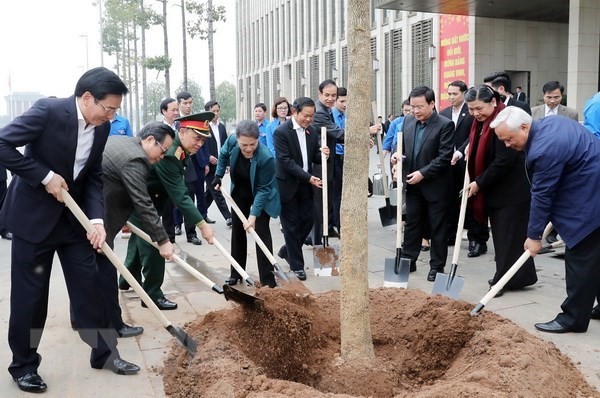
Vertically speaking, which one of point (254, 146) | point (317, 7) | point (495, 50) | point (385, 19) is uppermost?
point (317, 7)

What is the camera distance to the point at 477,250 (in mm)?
7352

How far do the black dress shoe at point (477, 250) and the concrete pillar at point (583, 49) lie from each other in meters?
9.20

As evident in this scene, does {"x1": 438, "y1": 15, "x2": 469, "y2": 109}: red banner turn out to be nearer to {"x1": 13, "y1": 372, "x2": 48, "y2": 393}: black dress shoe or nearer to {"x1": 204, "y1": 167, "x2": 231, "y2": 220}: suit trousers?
{"x1": 204, "y1": 167, "x2": 231, "y2": 220}: suit trousers

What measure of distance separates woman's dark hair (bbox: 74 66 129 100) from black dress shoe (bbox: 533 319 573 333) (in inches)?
133

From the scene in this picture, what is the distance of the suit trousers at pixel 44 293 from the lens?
12.2 feet

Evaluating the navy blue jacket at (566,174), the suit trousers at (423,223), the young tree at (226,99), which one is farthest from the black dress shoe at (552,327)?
the young tree at (226,99)

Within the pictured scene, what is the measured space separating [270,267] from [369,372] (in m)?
2.50

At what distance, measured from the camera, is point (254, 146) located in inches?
227

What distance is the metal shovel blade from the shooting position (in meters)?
5.72

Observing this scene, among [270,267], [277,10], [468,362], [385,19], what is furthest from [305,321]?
[277,10]

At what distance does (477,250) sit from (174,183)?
3892 millimetres

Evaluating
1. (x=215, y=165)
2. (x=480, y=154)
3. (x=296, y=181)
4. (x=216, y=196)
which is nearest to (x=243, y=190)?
(x=296, y=181)

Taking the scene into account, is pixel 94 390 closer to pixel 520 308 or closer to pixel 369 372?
pixel 369 372

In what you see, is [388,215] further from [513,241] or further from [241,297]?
[241,297]
